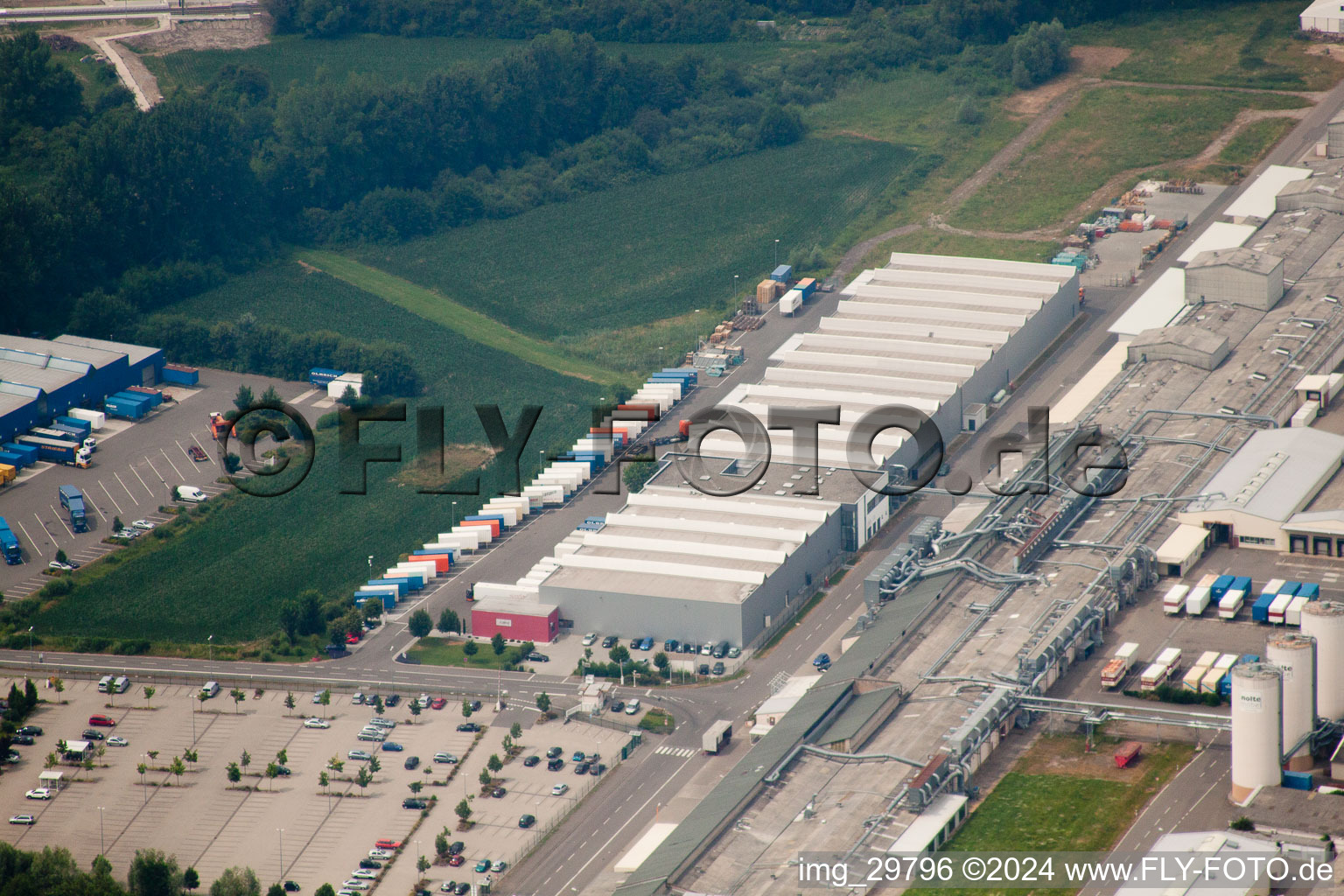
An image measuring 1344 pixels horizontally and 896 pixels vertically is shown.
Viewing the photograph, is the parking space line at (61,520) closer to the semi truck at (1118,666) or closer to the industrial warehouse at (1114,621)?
the industrial warehouse at (1114,621)

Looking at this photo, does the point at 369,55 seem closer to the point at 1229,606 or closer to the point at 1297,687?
the point at 1229,606

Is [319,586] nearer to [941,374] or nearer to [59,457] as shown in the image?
[59,457]

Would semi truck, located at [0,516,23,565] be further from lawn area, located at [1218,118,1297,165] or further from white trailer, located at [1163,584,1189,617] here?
lawn area, located at [1218,118,1297,165]

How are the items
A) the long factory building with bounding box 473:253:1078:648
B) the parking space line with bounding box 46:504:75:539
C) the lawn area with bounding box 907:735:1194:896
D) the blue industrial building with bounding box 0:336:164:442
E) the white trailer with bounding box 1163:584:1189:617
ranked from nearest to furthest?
the lawn area with bounding box 907:735:1194:896
the white trailer with bounding box 1163:584:1189:617
the long factory building with bounding box 473:253:1078:648
the parking space line with bounding box 46:504:75:539
the blue industrial building with bounding box 0:336:164:442

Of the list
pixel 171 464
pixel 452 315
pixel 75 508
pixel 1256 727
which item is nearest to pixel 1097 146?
pixel 452 315

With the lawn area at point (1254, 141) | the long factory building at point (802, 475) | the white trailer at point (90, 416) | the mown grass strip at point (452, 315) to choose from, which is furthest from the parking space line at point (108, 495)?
the lawn area at point (1254, 141)

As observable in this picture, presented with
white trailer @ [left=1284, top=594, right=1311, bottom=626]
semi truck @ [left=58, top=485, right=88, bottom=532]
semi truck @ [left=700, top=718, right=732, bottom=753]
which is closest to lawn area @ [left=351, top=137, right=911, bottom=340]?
semi truck @ [left=58, top=485, right=88, bottom=532]
